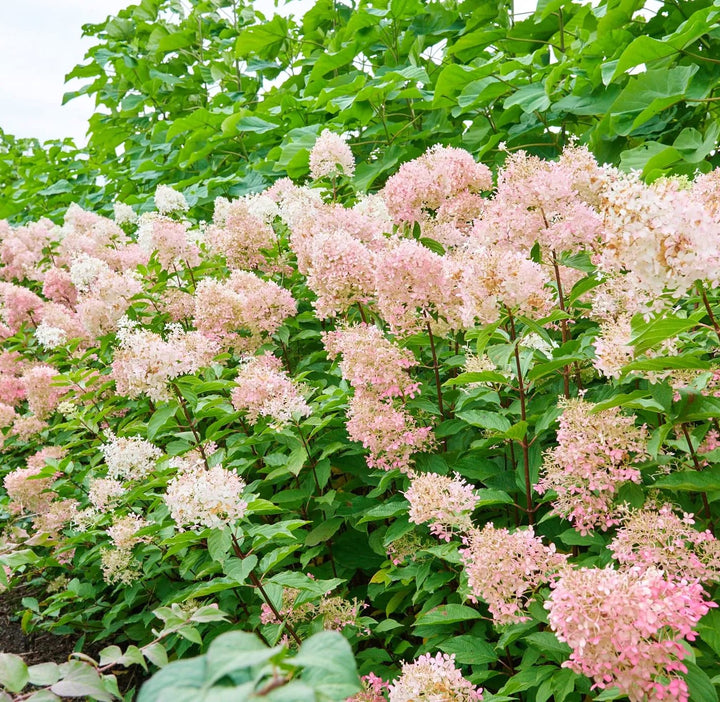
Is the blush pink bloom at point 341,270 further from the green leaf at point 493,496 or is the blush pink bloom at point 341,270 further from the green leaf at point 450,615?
the green leaf at point 450,615

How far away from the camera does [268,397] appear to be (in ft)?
7.72

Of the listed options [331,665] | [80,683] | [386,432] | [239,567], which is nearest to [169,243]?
[386,432]

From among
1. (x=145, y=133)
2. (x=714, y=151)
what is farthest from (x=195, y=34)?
(x=714, y=151)

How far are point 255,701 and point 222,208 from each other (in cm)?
327

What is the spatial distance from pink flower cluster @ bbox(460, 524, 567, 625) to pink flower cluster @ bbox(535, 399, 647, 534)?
0.16 meters

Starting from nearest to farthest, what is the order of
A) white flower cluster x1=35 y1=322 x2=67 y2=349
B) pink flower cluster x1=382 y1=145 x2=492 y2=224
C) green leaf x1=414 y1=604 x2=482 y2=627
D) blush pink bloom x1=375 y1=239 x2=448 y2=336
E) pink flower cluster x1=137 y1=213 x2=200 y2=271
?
green leaf x1=414 y1=604 x2=482 y2=627 → blush pink bloom x1=375 y1=239 x2=448 y2=336 → pink flower cluster x1=382 y1=145 x2=492 y2=224 → pink flower cluster x1=137 y1=213 x2=200 y2=271 → white flower cluster x1=35 y1=322 x2=67 y2=349

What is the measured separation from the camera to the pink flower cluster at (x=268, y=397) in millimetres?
2279

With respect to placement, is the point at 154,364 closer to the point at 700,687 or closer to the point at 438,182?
the point at 438,182

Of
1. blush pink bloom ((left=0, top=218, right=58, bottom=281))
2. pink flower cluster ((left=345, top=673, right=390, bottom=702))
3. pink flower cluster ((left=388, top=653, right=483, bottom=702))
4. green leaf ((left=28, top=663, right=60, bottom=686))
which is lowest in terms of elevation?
pink flower cluster ((left=345, top=673, right=390, bottom=702))

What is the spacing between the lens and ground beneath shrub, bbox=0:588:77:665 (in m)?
3.14

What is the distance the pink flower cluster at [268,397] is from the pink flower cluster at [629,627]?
4.12 feet

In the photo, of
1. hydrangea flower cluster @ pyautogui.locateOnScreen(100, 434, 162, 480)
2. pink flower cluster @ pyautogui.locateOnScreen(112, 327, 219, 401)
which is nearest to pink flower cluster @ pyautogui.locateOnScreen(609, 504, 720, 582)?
pink flower cluster @ pyautogui.locateOnScreen(112, 327, 219, 401)

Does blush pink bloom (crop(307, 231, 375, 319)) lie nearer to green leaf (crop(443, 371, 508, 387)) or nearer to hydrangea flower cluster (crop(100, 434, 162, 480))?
green leaf (crop(443, 371, 508, 387))

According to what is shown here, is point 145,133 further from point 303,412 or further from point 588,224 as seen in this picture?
point 588,224
